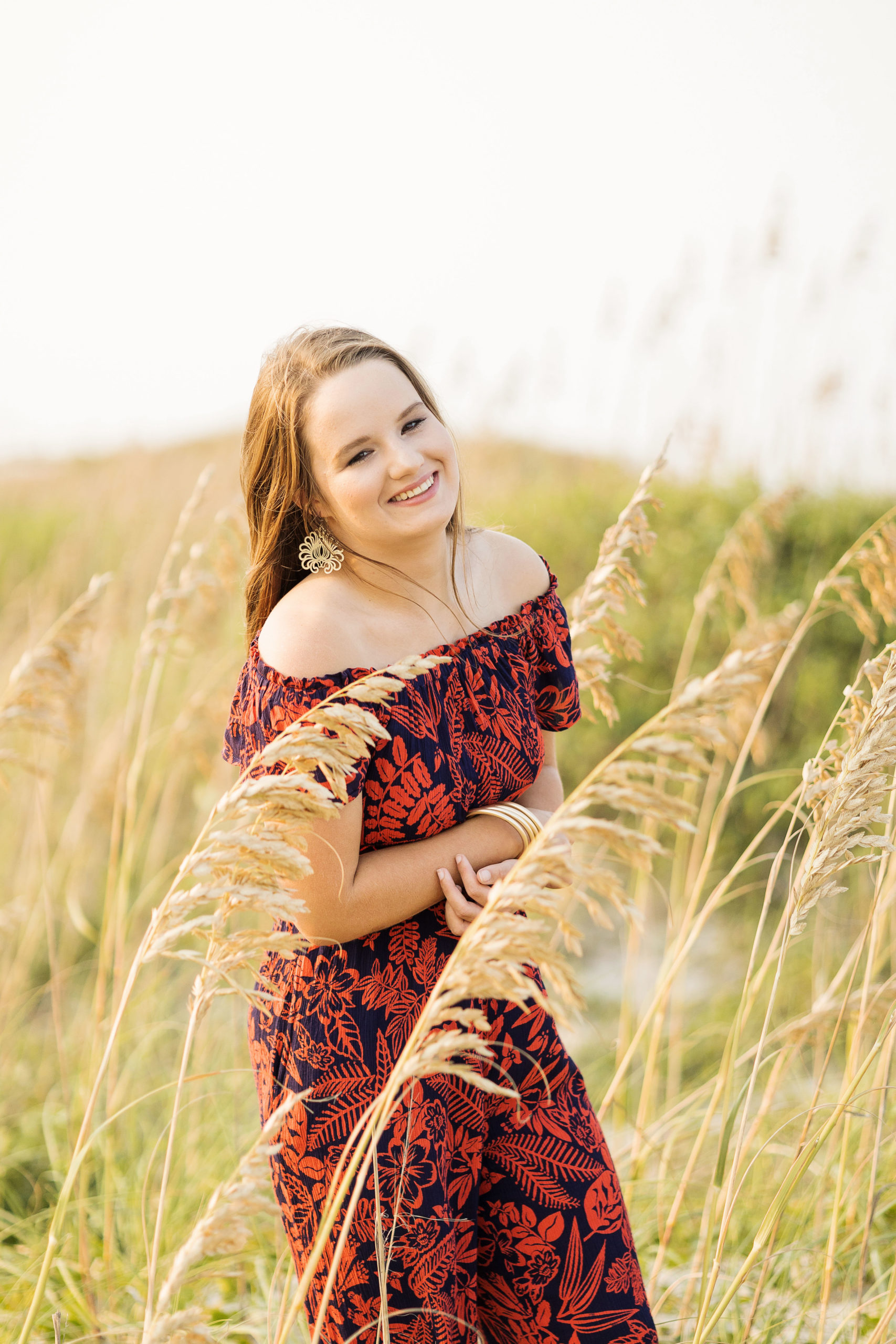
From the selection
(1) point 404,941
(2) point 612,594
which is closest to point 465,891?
(1) point 404,941

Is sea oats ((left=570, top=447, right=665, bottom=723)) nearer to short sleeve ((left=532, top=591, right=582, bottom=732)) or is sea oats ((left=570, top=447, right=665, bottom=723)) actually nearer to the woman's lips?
short sleeve ((left=532, top=591, right=582, bottom=732))

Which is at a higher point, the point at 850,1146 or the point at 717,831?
the point at 717,831

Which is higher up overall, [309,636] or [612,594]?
[309,636]

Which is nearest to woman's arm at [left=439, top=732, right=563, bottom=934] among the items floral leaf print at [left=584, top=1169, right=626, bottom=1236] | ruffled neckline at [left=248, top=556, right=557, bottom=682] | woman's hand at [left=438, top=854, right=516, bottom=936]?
woman's hand at [left=438, top=854, right=516, bottom=936]

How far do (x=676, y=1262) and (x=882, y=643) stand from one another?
2.76 metres

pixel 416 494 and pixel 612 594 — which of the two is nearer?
pixel 416 494

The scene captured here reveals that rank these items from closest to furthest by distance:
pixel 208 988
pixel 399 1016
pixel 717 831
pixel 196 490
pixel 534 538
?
1. pixel 208 988
2. pixel 399 1016
3. pixel 717 831
4. pixel 196 490
5. pixel 534 538

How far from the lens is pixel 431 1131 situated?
53.9 inches

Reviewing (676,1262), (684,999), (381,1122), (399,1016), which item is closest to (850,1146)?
(676,1262)

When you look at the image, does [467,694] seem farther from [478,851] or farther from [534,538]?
[534,538]

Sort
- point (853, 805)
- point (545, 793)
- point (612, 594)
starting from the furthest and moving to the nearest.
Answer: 1. point (612, 594)
2. point (545, 793)
3. point (853, 805)

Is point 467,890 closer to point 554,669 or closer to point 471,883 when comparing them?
point 471,883

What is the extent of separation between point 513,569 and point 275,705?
1.80 ft

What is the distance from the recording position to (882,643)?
4234 mm
